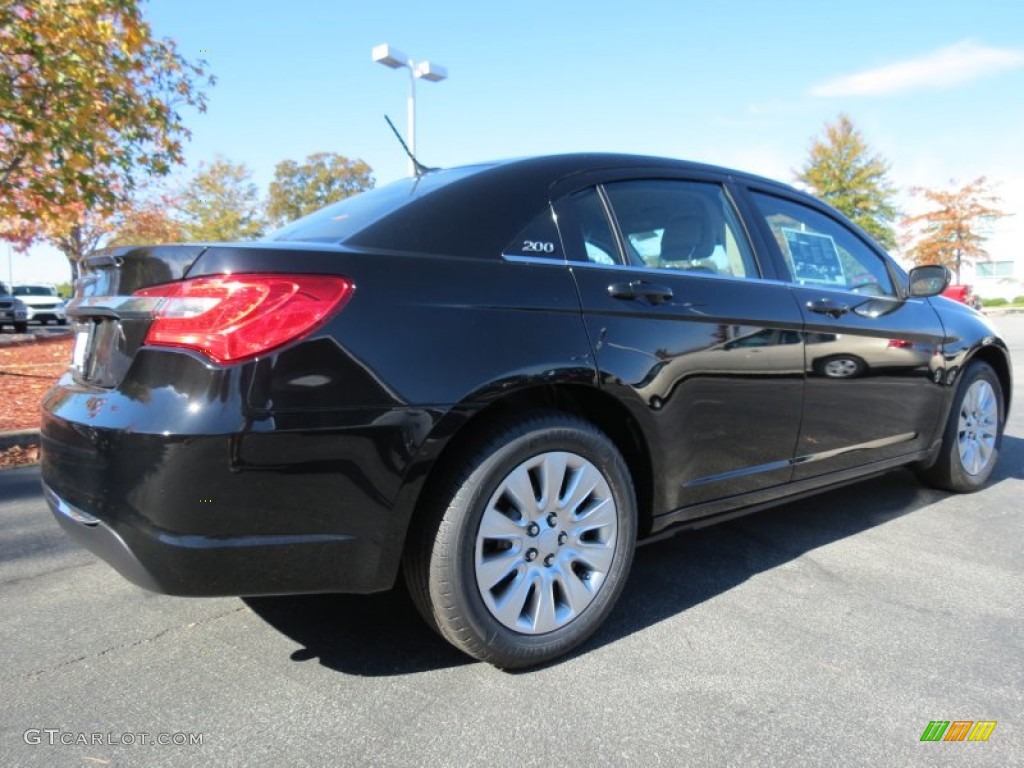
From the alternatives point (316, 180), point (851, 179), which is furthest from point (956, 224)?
point (316, 180)

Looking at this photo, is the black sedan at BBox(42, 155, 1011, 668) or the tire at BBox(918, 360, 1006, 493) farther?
the tire at BBox(918, 360, 1006, 493)

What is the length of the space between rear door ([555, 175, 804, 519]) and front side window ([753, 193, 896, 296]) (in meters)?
0.27

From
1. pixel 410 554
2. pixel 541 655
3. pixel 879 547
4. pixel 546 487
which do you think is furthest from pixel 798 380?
pixel 410 554

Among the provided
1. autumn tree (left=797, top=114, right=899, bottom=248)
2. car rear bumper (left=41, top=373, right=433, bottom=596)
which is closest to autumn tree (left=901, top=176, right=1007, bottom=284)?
A: autumn tree (left=797, top=114, right=899, bottom=248)

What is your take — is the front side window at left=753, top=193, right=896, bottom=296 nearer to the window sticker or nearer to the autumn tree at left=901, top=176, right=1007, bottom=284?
the window sticker

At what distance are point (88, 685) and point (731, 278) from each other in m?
2.64

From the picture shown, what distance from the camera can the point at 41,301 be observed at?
31.1 m

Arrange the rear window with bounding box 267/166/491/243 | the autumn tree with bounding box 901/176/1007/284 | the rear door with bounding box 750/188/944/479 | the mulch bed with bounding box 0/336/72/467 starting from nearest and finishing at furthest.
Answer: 1. the rear window with bounding box 267/166/491/243
2. the rear door with bounding box 750/188/944/479
3. the mulch bed with bounding box 0/336/72/467
4. the autumn tree with bounding box 901/176/1007/284

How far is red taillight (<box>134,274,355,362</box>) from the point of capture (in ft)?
6.27

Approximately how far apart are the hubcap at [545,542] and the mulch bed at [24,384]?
3.49 meters

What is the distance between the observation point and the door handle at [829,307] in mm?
3283

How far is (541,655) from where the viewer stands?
2.33 meters

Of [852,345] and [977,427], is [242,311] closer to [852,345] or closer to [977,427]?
[852,345]

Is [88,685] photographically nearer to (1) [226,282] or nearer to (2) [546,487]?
(1) [226,282]
